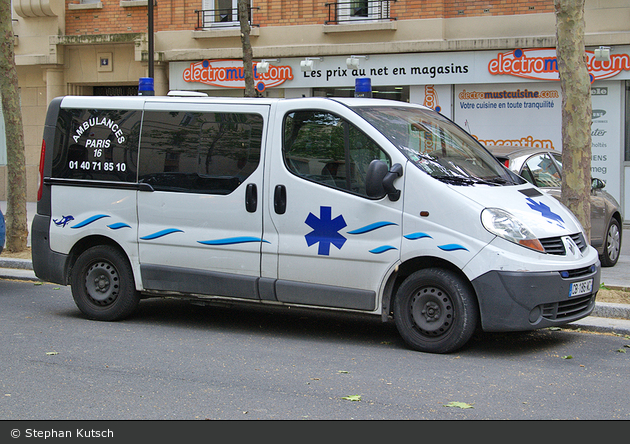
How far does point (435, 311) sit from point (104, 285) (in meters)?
3.37

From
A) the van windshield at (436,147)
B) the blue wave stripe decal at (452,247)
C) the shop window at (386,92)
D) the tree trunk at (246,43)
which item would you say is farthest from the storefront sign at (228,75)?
the blue wave stripe decal at (452,247)

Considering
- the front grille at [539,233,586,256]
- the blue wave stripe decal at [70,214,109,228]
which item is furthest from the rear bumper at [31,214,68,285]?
the front grille at [539,233,586,256]

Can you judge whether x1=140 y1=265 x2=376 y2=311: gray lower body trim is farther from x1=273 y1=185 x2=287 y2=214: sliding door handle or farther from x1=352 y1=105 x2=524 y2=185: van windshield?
x1=352 y1=105 x2=524 y2=185: van windshield

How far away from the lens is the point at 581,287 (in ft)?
21.2

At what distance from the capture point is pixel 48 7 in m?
20.1

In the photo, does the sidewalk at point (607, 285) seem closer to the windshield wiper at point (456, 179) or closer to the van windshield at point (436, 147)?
the van windshield at point (436, 147)

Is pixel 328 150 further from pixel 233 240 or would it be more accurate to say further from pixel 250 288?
pixel 250 288

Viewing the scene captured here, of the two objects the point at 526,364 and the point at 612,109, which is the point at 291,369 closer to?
the point at 526,364

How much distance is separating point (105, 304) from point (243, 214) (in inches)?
73.6

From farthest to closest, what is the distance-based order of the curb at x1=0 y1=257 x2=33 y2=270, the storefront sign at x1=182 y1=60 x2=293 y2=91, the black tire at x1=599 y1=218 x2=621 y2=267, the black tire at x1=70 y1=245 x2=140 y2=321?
1. the storefront sign at x1=182 y1=60 x2=293 y2=91
2. the curb at x1=0 y1=257 x2=33 y2=270
3. the black tire at x1=599 y1=218 x2=621 y2=267
4. the black tire at x1=70 y1=245 x2=140 y2=321

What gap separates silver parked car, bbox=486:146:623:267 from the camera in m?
10.0

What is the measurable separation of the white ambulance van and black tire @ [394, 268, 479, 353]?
0.04 ft

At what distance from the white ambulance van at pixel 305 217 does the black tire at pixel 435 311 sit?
1cm

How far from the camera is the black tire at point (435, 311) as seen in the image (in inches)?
247
